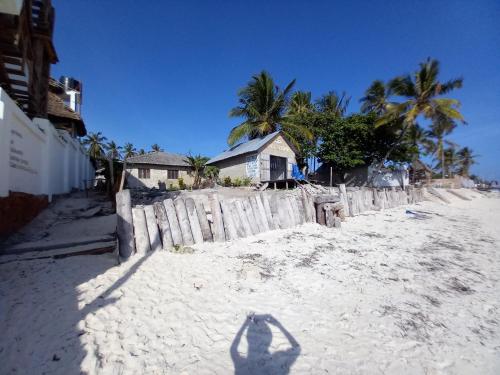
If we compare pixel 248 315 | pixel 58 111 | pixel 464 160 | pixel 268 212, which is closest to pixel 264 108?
pixel 58 111

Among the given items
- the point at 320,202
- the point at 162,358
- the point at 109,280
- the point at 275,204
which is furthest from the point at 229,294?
the point at 320,202

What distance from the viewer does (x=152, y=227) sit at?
4.15 metres

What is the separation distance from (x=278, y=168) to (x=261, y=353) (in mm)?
18324

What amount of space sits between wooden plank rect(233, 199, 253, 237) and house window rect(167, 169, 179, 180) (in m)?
20.3

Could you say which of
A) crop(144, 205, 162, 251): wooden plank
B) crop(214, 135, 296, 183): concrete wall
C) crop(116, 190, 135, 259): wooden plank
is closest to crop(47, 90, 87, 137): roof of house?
crop(214, 135, 296, 183): concrete wall

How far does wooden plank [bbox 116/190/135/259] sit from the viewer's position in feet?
12.6

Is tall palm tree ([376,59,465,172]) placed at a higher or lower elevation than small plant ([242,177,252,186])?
higher

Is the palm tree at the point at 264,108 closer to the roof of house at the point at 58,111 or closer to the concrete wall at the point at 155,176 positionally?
the concrete wall at the point at 155,176

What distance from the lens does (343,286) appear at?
11.1 feet

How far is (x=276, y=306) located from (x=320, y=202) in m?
4.64

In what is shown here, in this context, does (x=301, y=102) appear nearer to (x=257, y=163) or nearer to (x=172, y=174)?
(x=257, y=163)

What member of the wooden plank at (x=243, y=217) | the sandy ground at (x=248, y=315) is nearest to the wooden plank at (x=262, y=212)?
the wooden plank at (x=243, y=217)

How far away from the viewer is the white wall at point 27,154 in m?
3.80

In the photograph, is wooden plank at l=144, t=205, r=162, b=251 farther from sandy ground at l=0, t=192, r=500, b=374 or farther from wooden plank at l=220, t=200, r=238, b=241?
wooden plank at l=220, t=200, r=238, b=241
